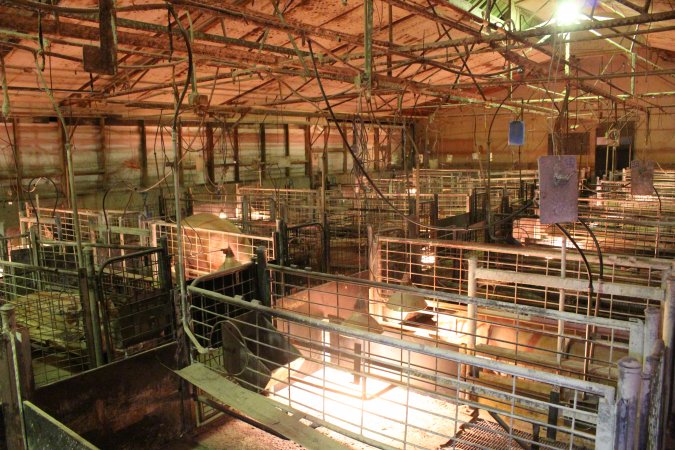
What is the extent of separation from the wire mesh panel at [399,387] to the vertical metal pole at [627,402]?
0.14 ft

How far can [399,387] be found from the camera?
163 inches

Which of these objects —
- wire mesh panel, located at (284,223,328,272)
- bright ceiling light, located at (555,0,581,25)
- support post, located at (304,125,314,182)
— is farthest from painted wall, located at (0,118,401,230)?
bright ceiling light, located at (555,0,581,25)

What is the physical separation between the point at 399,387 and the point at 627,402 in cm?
225

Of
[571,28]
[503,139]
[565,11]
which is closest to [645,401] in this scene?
[571,28]

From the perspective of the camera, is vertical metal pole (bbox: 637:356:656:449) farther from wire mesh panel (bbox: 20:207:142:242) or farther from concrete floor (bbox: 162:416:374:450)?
wire mesh panel (bbox: 20:207:142:242)

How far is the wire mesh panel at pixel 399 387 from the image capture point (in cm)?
251

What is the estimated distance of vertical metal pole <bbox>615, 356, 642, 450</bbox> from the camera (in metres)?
2.07

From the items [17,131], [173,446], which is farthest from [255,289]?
[17,131]

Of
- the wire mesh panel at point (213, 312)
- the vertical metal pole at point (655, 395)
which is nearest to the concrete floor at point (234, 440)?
the wire mesh panel at point (213, 312)

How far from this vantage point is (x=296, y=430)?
3.22 m

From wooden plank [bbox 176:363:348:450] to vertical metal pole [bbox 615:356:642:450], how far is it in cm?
153

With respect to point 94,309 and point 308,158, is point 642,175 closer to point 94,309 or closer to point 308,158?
point 94,309

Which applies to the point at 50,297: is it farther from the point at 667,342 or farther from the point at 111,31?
the point at 667,342

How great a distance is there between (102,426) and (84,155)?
1276 cm
